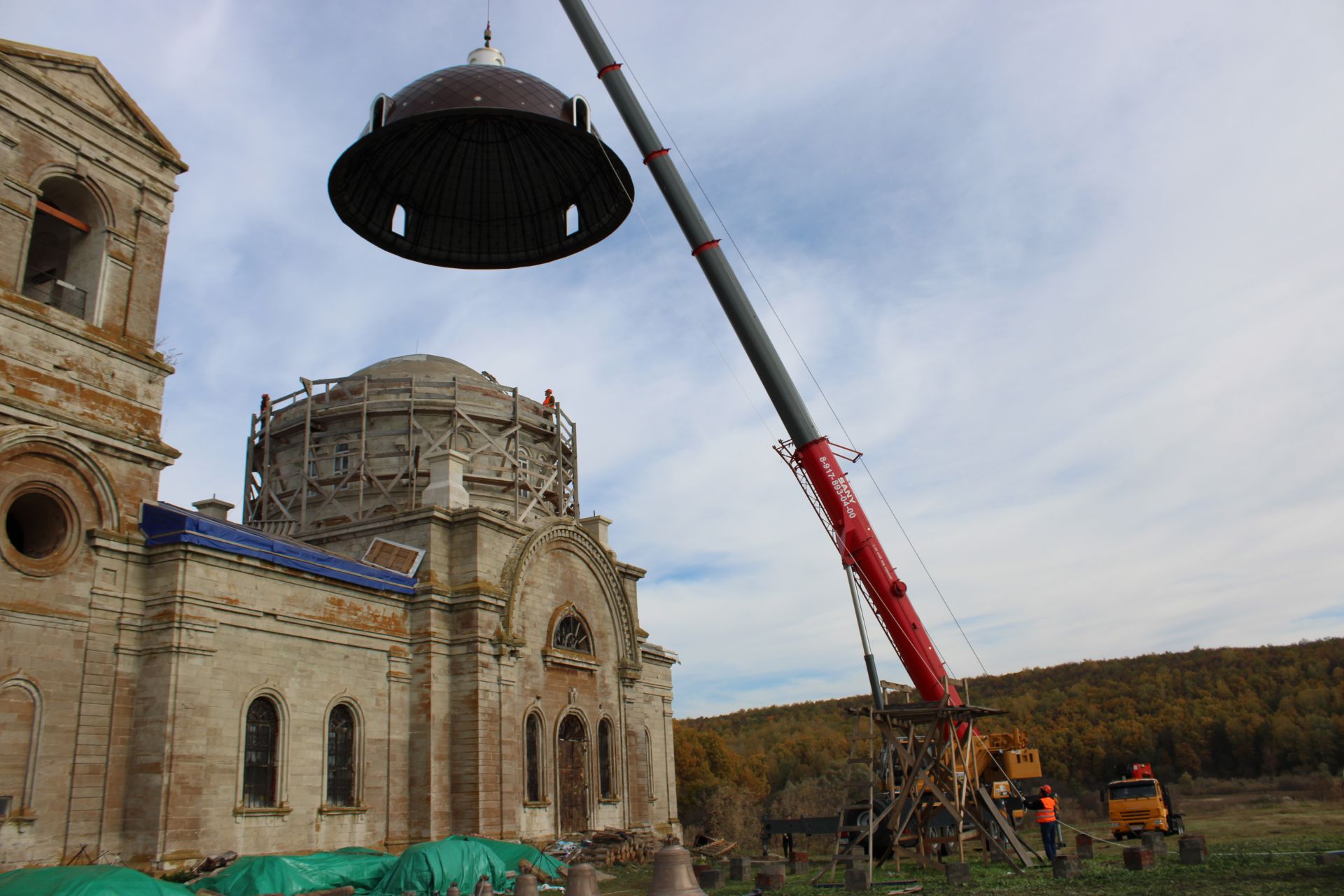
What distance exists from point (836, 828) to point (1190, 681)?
241ft

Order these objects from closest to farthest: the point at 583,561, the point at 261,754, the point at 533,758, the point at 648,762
A: the point at 261,754 → the point at 533,758 → the point at 583,561 → the point at 648,762

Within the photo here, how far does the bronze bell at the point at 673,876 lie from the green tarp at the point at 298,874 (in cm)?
693

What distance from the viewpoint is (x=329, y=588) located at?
20.4 m

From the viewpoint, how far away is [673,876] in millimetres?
10477

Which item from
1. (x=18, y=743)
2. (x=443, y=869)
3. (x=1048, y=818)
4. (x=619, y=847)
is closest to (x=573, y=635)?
(x=619, y=847)

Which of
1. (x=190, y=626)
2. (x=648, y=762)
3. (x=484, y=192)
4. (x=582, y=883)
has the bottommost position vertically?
(x=582, y=883)

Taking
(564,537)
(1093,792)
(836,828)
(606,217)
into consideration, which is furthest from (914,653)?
Answer: (1093,792)

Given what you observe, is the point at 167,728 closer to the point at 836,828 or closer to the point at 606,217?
the point at 606,217

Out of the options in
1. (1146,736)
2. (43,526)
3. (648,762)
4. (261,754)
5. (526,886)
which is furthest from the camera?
(1146,736)

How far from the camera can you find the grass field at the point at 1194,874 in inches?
516

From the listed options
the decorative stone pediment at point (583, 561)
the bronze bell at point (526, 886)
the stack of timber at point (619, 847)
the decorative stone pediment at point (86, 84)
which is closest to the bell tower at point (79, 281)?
the decorative stone pediment at point (86, 84)

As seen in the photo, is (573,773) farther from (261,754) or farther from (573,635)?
(261,754)

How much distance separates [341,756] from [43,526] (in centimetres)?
744

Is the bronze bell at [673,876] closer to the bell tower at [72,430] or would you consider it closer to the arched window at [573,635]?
the bell tower at [72,430]
